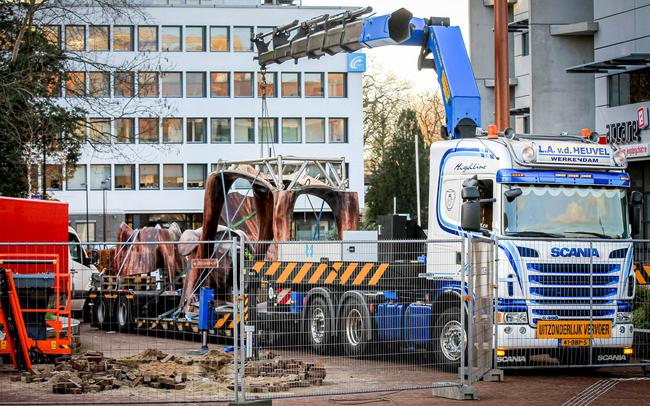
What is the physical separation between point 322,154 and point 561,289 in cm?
6969

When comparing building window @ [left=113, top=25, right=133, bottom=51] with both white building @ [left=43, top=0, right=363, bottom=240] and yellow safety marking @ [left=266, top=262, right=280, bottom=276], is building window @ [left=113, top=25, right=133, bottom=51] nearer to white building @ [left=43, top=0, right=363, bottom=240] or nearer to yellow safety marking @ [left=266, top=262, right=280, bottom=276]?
white building @ [left=43, top=0, right=363, bottom=240]

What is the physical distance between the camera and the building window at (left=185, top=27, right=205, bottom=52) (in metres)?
85.1

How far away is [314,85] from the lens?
283 ft

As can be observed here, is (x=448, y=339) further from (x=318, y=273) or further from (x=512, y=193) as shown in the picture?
(x=318, y=273)

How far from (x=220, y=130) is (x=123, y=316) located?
70.1 m

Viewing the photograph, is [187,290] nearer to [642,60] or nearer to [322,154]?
[642,60]

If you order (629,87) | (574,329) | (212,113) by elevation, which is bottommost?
(574,329)

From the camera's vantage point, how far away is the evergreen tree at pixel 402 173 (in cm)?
8044

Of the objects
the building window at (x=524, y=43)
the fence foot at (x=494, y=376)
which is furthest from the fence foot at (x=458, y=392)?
the building window at (x=524, y=43)

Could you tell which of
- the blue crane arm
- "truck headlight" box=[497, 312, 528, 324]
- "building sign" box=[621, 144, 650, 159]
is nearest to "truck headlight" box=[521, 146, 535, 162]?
"truck headlight" box=[497, 312, 528, 324]

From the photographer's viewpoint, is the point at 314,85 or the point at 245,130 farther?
the point at 314,85

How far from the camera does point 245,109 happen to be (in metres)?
85.6

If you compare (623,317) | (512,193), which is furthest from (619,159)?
(623,317)

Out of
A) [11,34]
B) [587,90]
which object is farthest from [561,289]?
[587,90]
